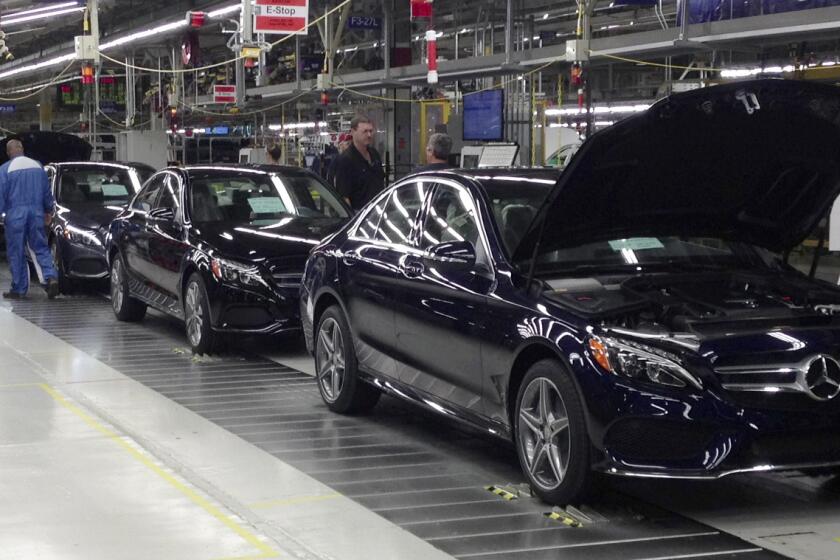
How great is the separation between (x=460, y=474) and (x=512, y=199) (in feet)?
4.87

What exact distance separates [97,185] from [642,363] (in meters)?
11.9

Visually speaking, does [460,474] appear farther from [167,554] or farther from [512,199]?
[167,554]

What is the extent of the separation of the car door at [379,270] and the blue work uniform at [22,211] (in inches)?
315

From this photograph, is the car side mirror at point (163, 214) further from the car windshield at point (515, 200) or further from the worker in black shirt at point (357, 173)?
the car windshield at point (515, 200)

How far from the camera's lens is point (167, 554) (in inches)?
200

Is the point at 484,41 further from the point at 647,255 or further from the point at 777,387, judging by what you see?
the point at 777,387

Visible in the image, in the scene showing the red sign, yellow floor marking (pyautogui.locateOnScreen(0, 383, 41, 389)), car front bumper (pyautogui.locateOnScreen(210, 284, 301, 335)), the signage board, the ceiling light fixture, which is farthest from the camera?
the red sign

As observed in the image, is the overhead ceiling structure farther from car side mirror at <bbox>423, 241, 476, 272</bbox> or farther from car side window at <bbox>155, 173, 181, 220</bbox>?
car side mirror at <bbox>423, 241, 476, 272</bbox>

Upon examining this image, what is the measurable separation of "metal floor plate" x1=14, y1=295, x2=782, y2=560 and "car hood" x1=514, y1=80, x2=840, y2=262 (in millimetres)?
1253

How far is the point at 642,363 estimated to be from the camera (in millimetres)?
5324

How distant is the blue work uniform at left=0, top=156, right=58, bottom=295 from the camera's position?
1482cm

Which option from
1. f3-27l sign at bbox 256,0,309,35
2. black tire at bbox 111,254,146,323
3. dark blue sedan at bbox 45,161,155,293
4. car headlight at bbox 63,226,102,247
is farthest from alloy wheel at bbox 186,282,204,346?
f3-27l sign at bbox 256,0,309,35

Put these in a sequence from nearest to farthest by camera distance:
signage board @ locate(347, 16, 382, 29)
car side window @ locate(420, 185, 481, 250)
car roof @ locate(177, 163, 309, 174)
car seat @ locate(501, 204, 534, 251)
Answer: car seat @ locate(501, 204, 534, 251) < car side window @ locate(420, 185, 481, 250) < car roof @ locate(177, 163, 309, 174) < signage board @ locate(347, 16, 382, 29)

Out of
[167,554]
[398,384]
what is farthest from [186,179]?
[167,554]
